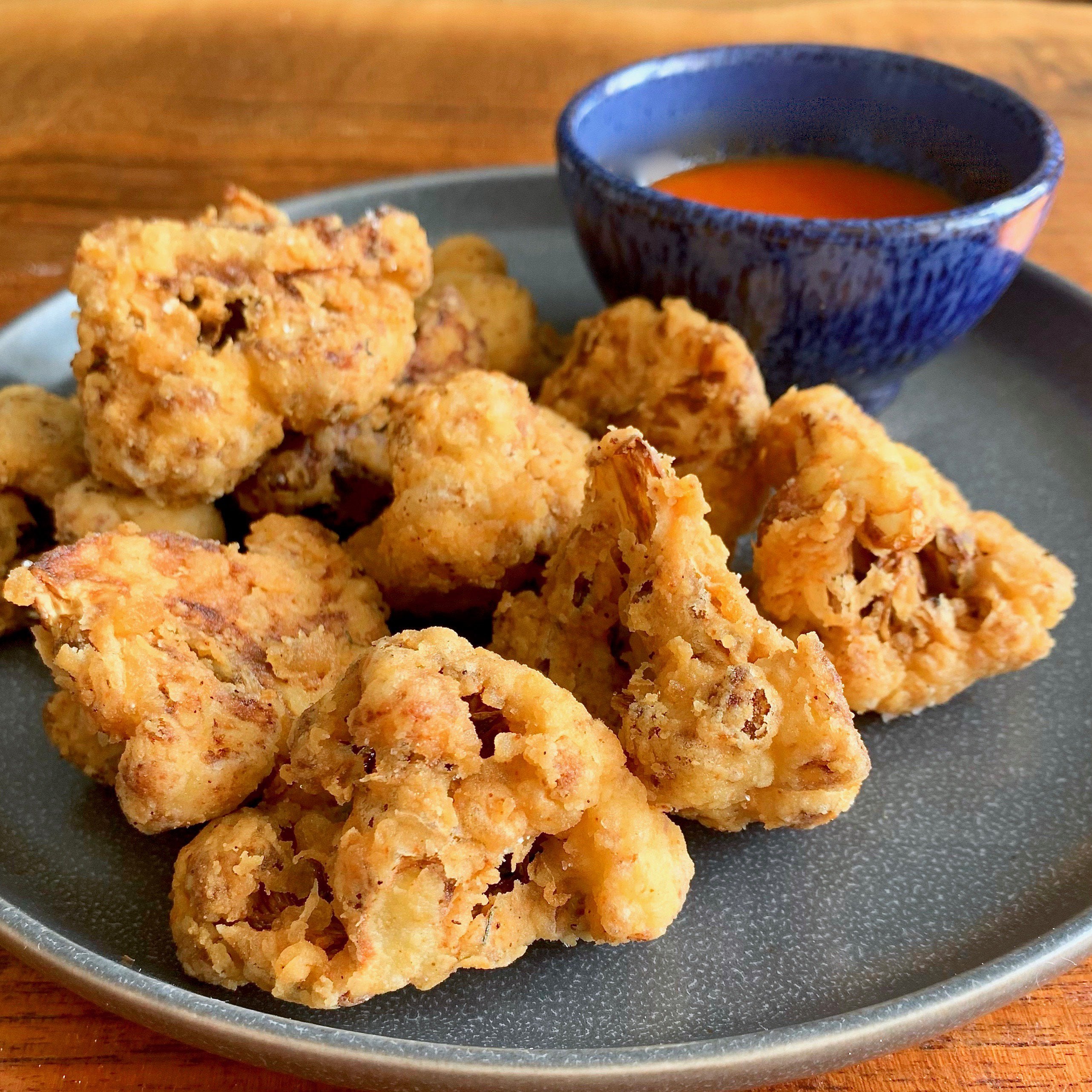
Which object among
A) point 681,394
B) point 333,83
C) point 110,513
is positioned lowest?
point 333,83

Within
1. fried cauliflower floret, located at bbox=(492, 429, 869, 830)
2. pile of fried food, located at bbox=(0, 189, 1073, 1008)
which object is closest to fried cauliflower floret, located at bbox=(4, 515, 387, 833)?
pile of fried food, located at bbox=(0, 189, 1073, 1008)

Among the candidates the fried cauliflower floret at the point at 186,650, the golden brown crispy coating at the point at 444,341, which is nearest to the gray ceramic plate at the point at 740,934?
the fried cauliflower floret at the point at 186,650

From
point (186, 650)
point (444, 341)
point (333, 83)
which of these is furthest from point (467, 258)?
point (333, 83)

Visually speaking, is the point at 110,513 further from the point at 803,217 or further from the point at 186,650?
the point at 803,217

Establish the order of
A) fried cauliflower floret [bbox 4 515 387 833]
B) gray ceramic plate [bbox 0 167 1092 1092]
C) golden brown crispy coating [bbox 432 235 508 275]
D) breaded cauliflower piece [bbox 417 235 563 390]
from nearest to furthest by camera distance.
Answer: gray ceramic plate [bbox 0 167 1092 1092]
fried cauliflower floret [bbox 4 515 387 833]
breaded cauliflower piece [bbox 417 235 563 390]
golden brown crispy coating [bbox 432 235 508 275]

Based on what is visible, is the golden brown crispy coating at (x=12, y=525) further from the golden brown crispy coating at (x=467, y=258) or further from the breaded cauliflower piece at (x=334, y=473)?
the golden brown crispy coating at (x=467, y=258)

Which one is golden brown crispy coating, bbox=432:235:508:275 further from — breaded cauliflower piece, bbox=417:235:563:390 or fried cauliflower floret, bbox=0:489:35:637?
fried cauliflower floret, bbox=0:489:35:637

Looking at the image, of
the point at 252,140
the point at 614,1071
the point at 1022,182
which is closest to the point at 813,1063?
the point at 614,1071
